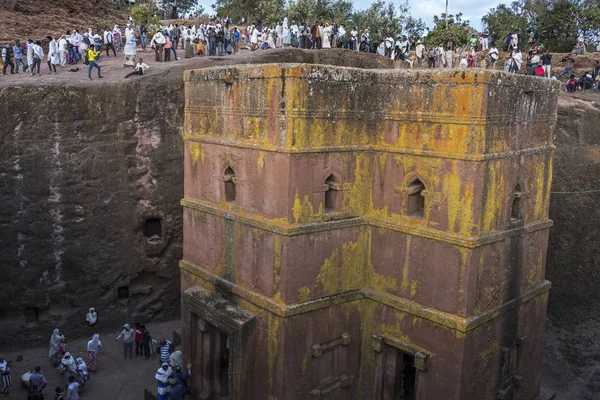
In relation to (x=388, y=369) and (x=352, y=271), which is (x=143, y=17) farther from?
(x=388, y=369)

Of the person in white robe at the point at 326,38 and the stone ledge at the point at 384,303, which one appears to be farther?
the person in white robe at the point at 326,38

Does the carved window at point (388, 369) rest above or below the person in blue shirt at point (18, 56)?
below

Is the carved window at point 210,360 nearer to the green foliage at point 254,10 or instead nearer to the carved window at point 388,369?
the carved window at point 388,369

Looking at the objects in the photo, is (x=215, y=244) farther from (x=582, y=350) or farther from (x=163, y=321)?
(x=582, y=350)

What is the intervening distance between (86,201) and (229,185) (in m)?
5.72

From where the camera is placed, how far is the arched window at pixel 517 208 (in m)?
9.40

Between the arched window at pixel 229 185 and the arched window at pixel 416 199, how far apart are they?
312cm

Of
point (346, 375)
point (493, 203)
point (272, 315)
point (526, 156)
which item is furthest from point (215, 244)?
point (526, 156)

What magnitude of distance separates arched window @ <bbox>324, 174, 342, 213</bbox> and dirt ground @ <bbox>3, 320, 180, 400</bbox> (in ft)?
20.1

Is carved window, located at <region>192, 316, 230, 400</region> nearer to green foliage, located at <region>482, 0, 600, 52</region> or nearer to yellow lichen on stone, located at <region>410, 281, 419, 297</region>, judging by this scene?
yellow lichen on stone, located at <region>410, 281, 419, 297</region>

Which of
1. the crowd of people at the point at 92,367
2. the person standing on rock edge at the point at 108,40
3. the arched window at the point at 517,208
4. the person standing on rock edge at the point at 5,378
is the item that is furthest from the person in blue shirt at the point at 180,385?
the person standing on rock edge at the point at 108,40

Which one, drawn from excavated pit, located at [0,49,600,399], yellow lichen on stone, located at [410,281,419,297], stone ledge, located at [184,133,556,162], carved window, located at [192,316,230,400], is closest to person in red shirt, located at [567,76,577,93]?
excavated pit, located at [0,49,600,399]

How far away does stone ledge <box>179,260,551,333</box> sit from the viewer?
8688mm

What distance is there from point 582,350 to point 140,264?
11255mm
